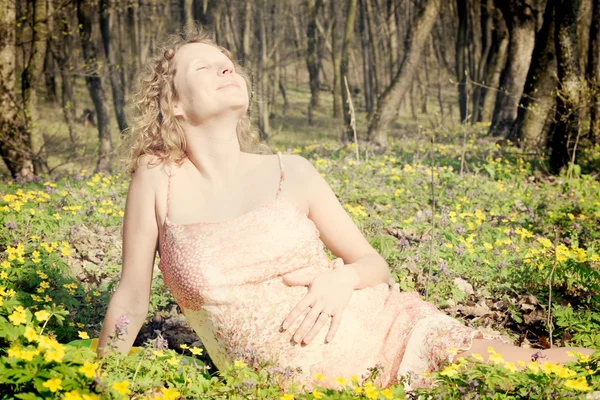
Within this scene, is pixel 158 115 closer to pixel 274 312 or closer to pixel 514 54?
pixel 274 312

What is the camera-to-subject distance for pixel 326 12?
105 feet

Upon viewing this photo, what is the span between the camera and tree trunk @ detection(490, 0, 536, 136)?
13.1 meters

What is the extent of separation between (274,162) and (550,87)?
24.8 ft

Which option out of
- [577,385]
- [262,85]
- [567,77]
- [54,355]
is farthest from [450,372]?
[262,85]

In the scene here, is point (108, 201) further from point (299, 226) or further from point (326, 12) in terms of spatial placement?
point (326, 12)

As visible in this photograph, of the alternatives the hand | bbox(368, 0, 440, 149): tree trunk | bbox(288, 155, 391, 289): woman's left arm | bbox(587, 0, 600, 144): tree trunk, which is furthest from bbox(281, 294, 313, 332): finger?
bbox(368, 0, 440, 149): tree trunk

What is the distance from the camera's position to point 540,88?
9.42m

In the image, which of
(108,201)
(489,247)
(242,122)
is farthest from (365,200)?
(242,122)

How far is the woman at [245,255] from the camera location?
2561 millimetres

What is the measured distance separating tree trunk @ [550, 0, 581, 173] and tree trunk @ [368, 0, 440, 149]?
10.3 ft

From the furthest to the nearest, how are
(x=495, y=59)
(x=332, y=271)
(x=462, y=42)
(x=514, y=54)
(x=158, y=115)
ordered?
(x=462, y=42) < (x=495, y=59) < (x=514, y=54) < (x=158, y=115) < (x=332, y=271)

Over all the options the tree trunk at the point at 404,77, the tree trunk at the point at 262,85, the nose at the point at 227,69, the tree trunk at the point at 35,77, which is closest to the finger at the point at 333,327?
the nose at the point at 227,69

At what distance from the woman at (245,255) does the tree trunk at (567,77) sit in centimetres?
574

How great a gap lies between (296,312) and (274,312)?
10cm
